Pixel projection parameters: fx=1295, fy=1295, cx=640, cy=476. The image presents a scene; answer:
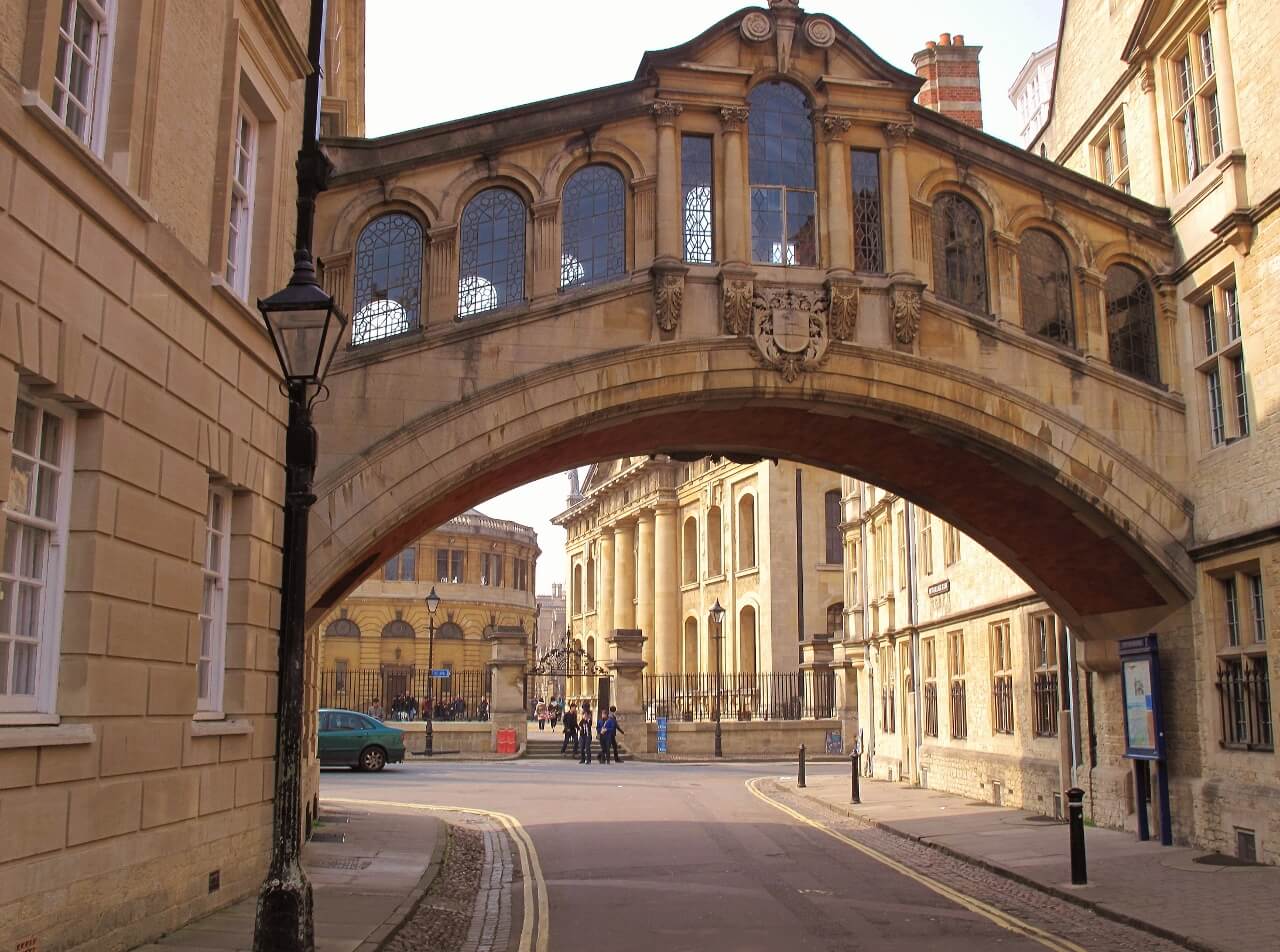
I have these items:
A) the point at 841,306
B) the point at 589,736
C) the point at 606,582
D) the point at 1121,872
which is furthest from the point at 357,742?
the point at 606,582

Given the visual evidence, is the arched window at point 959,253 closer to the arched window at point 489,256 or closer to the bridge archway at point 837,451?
the bridge archway at point 837,451

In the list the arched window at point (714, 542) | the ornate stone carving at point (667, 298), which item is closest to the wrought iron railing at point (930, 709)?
the ornate stone carving at point (667, 298)

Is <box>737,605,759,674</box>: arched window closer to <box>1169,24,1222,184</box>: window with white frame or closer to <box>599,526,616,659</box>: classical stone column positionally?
<box>599,526,616,659</box>: classical stone column

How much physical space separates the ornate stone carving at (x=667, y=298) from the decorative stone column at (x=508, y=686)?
25.4 metres

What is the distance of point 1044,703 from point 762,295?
8.59 metres

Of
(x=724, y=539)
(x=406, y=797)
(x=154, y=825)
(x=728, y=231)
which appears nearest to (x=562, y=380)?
(x=728, y=231)

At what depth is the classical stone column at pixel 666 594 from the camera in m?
62.9

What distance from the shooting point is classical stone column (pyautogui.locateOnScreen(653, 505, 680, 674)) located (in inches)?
2478

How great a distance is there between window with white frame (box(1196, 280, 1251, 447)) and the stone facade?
1148 cm

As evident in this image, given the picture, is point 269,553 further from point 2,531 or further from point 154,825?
point 2,531

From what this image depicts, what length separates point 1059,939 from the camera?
33.4 feet

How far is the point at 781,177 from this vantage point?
16766mm

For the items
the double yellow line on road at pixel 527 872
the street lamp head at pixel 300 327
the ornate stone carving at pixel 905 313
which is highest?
the ornate stone carving at pixel 905 313

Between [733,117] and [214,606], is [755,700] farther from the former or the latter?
[214,606]
